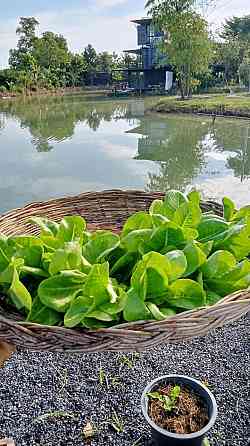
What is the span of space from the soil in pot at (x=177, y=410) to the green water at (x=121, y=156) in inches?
118

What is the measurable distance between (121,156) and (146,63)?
15.9 metres

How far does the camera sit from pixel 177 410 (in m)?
1.02

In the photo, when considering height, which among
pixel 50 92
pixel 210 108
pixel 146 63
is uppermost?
pixel 146 63

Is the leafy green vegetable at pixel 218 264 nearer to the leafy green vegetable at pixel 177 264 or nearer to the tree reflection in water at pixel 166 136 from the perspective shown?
the leafy green vegetable at pixel 177 264

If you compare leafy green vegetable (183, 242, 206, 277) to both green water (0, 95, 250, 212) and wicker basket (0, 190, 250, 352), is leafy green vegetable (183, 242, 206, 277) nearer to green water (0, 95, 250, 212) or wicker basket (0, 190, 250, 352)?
wicker basket (0, 190, 250, 352)

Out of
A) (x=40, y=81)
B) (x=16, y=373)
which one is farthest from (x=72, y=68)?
(x=16, y=373)

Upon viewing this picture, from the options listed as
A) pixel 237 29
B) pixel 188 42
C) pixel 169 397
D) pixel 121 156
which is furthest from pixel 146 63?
pixel 169 397

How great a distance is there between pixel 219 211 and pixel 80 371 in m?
0.90

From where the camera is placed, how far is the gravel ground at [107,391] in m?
1.19

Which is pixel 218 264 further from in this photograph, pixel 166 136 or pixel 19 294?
pixel 166 136

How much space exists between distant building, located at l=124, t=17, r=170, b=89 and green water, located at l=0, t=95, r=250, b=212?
10.4 meters

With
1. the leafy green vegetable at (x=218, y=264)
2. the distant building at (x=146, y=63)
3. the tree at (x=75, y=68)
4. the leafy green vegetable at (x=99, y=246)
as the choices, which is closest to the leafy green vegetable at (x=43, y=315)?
the leafy green vegetable at (x=99, y=246)

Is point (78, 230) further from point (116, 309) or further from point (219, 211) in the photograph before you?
point (219, 211)

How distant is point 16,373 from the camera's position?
1457mm
